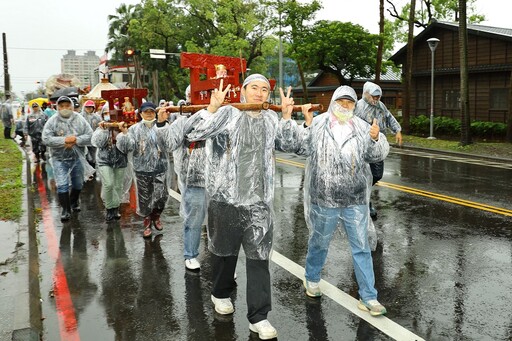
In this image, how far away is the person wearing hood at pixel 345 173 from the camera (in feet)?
14.4

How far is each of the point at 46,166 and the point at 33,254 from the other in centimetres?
906

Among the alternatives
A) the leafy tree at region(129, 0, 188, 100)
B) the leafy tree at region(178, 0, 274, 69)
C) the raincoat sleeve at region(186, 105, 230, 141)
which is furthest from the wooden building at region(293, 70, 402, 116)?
the raincoat sleeve at region(186, 105, 230, 141)

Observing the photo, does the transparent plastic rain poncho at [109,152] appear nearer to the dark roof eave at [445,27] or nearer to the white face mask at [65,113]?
the white face mask at [65,113]

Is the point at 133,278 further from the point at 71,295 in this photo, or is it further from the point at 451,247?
the point at 451,247

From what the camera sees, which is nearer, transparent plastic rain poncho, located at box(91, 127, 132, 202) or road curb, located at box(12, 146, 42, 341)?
road curb, located at box(12, 146, 42, 341)

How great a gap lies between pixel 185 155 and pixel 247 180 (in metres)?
1.76

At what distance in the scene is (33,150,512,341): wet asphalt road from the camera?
13.6 feet

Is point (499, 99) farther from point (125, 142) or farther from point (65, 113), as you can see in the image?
point (125, 142)

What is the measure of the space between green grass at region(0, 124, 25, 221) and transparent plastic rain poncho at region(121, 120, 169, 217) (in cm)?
203

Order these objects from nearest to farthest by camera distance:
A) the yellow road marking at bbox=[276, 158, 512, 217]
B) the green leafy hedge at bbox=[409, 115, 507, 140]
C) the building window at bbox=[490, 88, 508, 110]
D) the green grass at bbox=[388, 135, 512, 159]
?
the yellow road marking at bbox=[276, 158, 512, 217] < the green grass at bbox=[388, 135, 512, 159] < the green leafy hedge at bbox=[409, 115, 507, 140] < the building window at bbox=[490, 88, 508, 110]

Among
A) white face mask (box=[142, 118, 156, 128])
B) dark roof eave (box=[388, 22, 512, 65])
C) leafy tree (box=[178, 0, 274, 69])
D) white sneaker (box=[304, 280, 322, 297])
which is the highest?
leafy tree (box=[178, 0, 274, 69])

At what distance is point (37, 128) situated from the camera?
1456 cm

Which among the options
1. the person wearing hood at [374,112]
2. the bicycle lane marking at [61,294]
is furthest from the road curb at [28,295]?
the person wearing hood at [374,112]

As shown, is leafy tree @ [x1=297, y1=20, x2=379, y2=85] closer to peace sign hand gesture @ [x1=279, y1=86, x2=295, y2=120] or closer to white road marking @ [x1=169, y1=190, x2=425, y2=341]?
white road marking @ [x1=169, y1=190, x2=425, y2=341]
